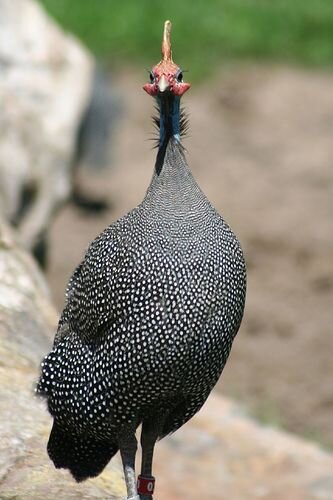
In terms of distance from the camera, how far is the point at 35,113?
31.2ft

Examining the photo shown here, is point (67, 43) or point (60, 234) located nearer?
point (67, 43)

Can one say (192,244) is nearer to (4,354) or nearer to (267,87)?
(4,354)

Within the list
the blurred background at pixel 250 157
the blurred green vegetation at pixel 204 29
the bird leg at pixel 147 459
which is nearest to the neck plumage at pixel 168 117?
the bird leg at pixel 147 459

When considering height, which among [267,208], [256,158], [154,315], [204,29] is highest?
[204,29]

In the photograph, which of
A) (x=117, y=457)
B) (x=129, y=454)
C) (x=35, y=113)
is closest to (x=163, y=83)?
(x=129, y=454)

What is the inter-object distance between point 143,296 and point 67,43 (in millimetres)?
5626

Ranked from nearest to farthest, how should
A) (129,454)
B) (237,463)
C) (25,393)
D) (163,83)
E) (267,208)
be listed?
(163,83)
(129,454)
(25,393)
(237,463)
(267,208)

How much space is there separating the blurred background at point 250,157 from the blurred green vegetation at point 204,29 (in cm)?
2

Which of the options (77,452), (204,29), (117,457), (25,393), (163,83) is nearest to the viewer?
(163,83)

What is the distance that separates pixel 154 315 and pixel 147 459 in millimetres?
760

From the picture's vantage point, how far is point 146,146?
513 inches

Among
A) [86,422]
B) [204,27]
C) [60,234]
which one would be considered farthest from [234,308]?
[204,27]

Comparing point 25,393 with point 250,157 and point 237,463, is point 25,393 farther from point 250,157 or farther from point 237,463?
point 250,157

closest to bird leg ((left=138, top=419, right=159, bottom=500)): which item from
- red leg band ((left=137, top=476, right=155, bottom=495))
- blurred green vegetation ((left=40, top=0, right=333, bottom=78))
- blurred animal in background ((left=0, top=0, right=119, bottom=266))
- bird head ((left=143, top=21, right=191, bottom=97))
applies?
red leg band ((left=137, top=476, right=155, bottom=495))
